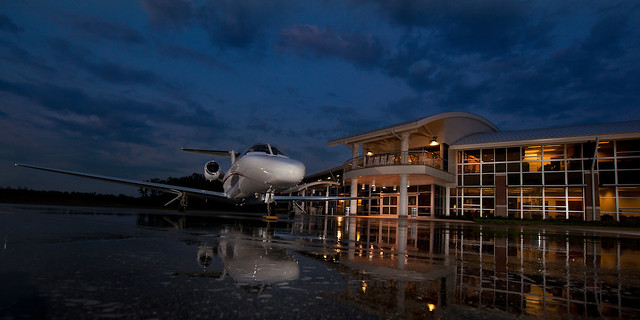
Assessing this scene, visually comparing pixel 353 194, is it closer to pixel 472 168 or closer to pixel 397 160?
pixel 397 160

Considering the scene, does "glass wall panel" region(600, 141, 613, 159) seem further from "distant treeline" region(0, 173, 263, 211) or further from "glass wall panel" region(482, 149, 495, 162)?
"distant treeline" region(0, 173, 263, 211)

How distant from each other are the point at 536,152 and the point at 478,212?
7.35m

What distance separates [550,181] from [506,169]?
136 inches

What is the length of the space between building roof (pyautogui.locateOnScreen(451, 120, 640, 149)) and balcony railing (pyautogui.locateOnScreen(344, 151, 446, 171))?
342 cm

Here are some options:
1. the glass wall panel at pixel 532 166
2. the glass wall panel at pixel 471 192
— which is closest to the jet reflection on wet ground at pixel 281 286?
the glass wall panel at pixel 532 166

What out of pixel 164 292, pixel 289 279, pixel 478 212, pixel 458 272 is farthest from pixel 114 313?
Answer: pixel 478 212

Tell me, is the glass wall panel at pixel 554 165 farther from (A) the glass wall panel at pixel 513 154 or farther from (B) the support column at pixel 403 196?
(B) the support column at pixel 403 196

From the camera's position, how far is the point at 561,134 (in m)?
27.2

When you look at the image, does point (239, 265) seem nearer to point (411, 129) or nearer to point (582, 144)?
point (411, 129)

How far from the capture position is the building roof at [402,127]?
95.4 ft

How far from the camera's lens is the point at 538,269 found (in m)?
3.93

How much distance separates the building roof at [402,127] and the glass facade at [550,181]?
162 inches

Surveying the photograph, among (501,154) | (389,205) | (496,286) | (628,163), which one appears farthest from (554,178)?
(496,286)

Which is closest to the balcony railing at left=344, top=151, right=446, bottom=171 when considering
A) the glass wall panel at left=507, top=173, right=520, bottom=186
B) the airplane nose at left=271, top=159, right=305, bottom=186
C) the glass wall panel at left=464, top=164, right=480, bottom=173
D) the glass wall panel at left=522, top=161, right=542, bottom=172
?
the glass wall panel at left=464, top=164, right=480, bottom=173
